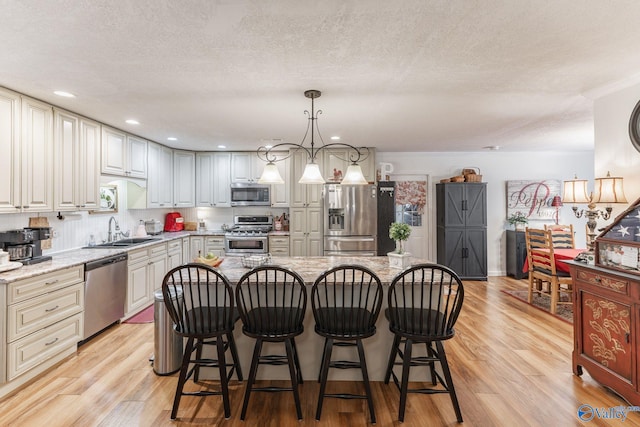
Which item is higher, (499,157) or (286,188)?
(499,157)

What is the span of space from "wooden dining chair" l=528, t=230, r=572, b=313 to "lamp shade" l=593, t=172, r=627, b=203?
1.49 m

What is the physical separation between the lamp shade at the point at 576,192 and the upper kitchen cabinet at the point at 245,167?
4.45m

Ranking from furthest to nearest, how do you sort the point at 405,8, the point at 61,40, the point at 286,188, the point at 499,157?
the point at 499,157, the point at 286,188, the point at 61,40, the point at 405,8

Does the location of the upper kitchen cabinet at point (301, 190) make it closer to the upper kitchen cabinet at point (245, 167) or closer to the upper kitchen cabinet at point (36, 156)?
the upper kitchen cabinet at point (245, 167)

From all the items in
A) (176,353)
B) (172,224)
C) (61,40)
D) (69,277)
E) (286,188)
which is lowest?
(176,353)

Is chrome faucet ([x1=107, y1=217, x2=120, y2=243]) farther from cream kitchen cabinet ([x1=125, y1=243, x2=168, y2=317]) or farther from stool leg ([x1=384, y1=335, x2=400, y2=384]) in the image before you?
stool leg ([x1=384, y1=335, x2=400, y2=384])

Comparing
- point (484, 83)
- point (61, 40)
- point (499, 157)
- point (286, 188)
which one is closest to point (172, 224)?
point (286, 188)

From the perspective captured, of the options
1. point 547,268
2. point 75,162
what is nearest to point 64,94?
point 75,162

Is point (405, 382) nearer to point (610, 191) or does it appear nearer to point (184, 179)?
point (610, 191)

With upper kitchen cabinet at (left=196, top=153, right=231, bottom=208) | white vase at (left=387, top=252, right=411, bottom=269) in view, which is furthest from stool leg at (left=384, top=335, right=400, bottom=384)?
upper kitchen cabinet at (left=196, top=153, right=231, bottom=208)

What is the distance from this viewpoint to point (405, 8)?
1.67 m

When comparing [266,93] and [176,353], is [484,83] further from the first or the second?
[176,353]

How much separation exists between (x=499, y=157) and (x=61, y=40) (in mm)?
6616

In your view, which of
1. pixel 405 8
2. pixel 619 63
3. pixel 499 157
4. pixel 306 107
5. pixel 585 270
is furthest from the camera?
pixel 499 157
